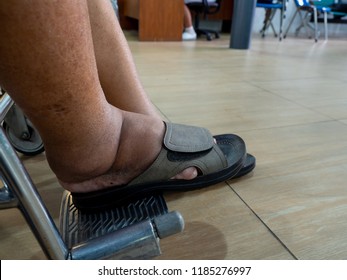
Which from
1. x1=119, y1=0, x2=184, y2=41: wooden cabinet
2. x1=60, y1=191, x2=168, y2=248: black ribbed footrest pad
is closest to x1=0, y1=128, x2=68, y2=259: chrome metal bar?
x1=60, y1=191, x2=168, y2=248: black ribbed footrest pad

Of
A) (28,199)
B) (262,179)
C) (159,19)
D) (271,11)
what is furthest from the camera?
(271,11)

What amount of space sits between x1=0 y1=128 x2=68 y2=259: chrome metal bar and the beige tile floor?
14 cm

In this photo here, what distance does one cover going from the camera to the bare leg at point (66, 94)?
0.95 feet

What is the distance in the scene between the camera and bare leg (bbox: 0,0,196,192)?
289 millimetres

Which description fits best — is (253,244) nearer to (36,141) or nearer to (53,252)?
(53,252)

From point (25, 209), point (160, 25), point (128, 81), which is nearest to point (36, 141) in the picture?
point (128, 81)

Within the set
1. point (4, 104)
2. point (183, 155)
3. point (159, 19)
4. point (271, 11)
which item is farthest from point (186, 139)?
point (271, 11)

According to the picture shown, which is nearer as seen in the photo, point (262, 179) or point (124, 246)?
point (124, 246)

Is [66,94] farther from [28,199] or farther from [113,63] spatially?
[113,63]

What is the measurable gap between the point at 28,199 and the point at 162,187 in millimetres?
267

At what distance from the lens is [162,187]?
546 mm

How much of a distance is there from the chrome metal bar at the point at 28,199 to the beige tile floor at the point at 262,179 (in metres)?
0.14

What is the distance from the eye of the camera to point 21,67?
303 mm

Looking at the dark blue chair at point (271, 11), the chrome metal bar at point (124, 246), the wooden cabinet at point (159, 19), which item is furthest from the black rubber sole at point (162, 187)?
the dark blue chair at point (271, 11)
